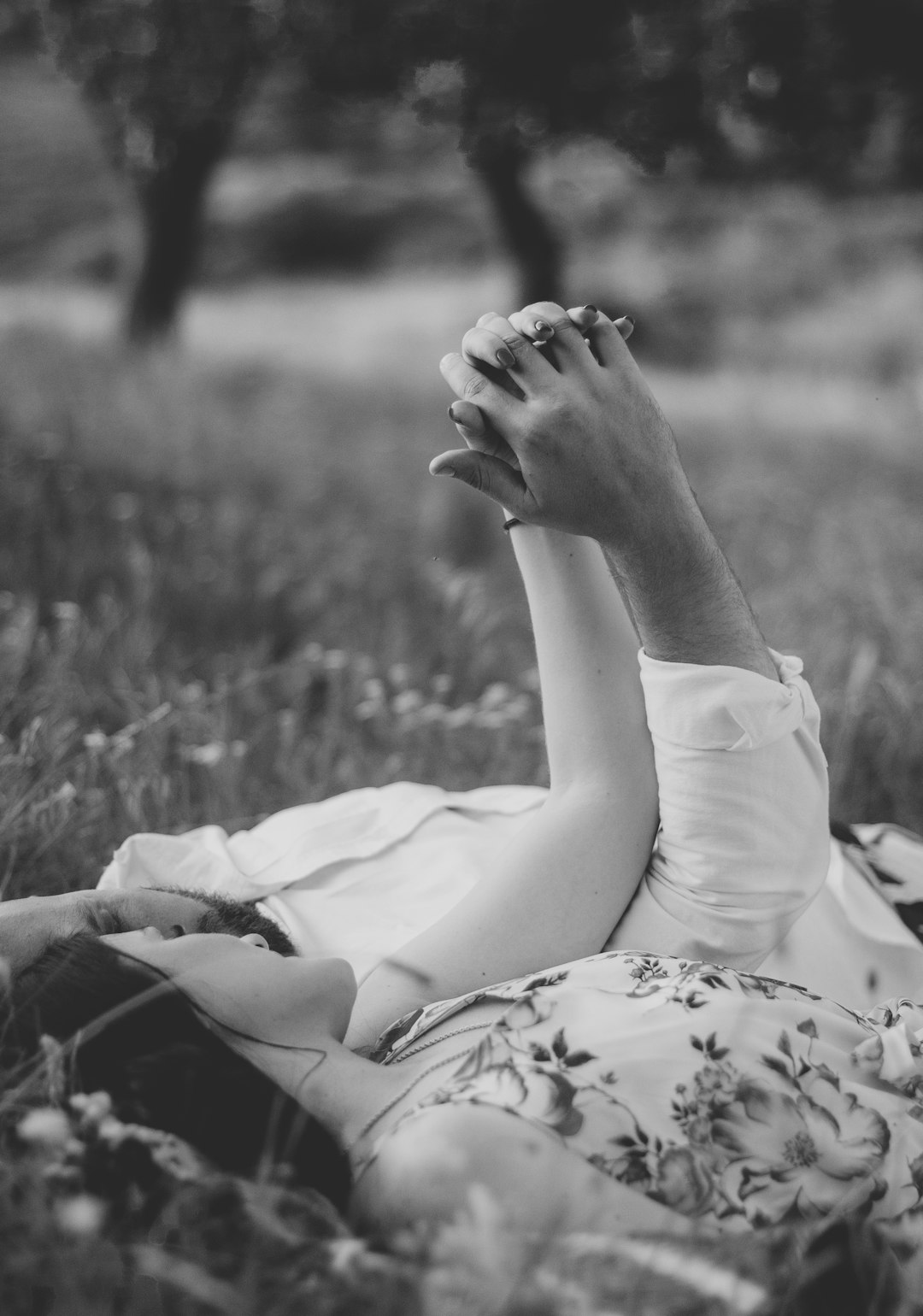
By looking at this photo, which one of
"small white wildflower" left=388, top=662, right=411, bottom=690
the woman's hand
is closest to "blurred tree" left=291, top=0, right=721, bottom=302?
"small white wildflower" left=388, top=662, right=411, bottom=690

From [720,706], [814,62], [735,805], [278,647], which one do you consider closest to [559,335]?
[720,706]

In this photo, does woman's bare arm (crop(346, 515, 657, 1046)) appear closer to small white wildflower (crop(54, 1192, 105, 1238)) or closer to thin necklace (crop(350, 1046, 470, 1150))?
thin necklace (crop(350, 1046, 470, 1150))

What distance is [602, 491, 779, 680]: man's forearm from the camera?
4.99ft

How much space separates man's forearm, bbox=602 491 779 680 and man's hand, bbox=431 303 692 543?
16 mm

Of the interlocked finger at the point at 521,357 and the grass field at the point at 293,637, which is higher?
the interlocked finger at the point at 521,357

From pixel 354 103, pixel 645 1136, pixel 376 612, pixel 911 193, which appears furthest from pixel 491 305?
pixel 645 1136

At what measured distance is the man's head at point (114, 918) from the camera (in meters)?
1.47

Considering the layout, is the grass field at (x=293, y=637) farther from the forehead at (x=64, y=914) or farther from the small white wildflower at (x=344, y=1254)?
the forehead at (x=64, y=914)

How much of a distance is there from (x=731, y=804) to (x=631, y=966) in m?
0.25

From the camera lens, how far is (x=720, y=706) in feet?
4.94

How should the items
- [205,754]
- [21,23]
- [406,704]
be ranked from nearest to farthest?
1. [205,754]
2. [406,704]
3. [21,23]

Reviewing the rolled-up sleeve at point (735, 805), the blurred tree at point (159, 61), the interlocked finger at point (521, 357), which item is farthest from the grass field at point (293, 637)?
the blurred tree at point (159, 61)

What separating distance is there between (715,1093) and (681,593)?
0.60 metres

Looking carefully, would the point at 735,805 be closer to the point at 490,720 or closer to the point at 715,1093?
the point at 715,1093
